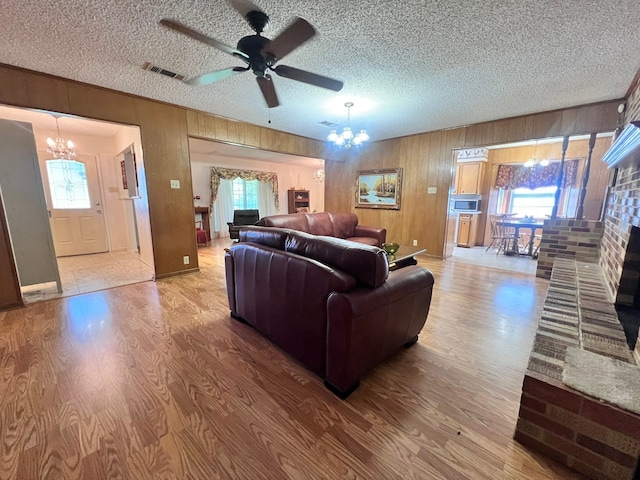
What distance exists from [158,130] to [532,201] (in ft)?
24.8

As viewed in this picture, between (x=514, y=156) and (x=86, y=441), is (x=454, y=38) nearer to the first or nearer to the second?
(x=86, y=441)

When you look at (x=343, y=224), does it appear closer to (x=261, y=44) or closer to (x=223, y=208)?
(x=261, y=44)

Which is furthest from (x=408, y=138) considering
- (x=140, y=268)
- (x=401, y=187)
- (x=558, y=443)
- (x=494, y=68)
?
(x=140, y=268)

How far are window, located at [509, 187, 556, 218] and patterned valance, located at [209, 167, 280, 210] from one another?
6582 millimetres

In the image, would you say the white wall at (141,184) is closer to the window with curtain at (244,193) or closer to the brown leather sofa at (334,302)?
the brown leather sofa at (334,302)

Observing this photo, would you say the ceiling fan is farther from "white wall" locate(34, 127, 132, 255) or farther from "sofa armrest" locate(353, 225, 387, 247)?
"white wall" locate(34, 127, 132, 255)

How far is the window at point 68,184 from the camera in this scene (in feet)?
15.6

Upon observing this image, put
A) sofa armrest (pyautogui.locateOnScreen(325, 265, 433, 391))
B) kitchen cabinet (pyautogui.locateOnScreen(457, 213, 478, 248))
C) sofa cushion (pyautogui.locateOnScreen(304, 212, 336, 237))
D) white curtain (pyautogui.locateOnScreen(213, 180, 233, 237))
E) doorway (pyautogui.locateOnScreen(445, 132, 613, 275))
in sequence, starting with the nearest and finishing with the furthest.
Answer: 1. sofa armrest (pyautogui.locateOnScreen(325, 265, 433, 391))
2. sofa cushion (pyautogui.locateOnScreen(304, 212, 336, 237))
3. doorway (pyautogui.locateOnScreen(445, 132, 613, 275))
4. kitchen cabinet (pyautogui.locateOnScreen(457, 213, 478, 248))
5. white curtain (pyautogui.locateOnScreen(213, 180, 233, 237))

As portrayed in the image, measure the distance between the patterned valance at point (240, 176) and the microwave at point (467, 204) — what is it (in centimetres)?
533

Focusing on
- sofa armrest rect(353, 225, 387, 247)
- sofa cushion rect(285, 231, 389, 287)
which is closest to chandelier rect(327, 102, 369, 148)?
sofa armrest rect(353, 225, 387, 247)

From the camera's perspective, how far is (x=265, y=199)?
852 centimetres

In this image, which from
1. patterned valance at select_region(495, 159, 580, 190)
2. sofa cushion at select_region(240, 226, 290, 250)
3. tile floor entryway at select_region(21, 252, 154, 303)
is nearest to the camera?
sofa cushion at select_region(240, 226, 290, 250)

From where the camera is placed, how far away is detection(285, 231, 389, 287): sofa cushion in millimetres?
1432

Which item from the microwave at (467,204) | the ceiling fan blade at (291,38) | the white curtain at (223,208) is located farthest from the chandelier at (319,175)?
the ceiling fan blade at (291,38)
